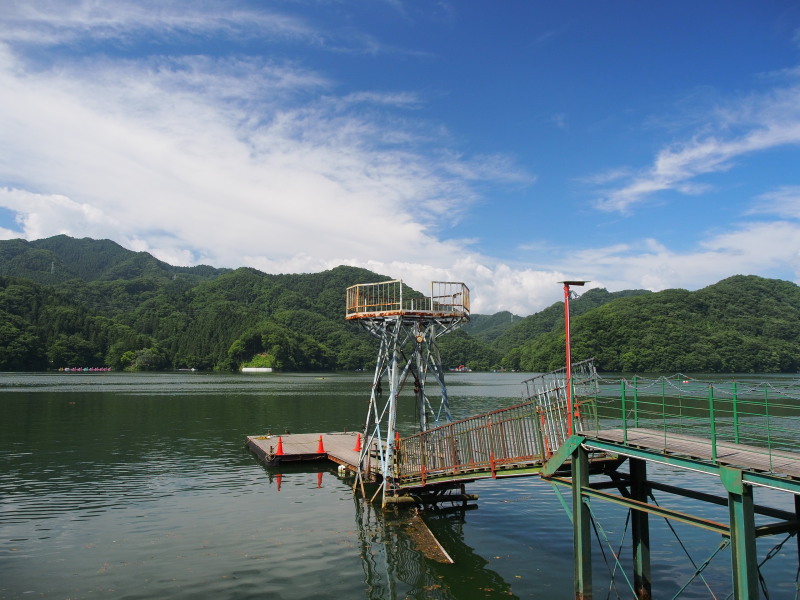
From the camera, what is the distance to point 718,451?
12.3 metres

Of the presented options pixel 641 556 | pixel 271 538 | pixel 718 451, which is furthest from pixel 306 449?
pixel 718 451

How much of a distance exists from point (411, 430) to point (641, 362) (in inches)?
4834

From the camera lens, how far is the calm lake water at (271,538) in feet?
52.4

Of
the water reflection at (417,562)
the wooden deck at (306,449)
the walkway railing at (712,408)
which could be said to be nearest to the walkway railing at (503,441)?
Result: the walkway railing at (712,408)

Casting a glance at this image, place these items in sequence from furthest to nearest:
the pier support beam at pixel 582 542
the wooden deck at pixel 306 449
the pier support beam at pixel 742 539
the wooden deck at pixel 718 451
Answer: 1. the wooden deck at pixel 306 449
2. the pier support beam at pixel 582 542
3. the wooden deck at pixel 718 451
4. the pier support beam at pixel 742 539

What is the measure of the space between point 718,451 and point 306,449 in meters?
A: 25.9

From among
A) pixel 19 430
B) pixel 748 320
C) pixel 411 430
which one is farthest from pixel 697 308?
pixel 19 430

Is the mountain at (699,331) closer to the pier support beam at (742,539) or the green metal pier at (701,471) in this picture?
the green metal pier at (701,471)

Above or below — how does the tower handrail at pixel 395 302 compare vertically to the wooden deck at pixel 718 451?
above

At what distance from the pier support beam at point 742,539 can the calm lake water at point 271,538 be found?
4886mm

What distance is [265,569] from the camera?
17.1 metres

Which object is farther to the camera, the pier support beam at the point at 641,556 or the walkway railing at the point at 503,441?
the walkway railing at the point at 503,441

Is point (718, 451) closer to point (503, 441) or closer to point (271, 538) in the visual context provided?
point (503, 441)

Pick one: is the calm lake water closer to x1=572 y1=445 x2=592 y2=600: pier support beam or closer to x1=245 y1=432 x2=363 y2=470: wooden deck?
x1=245 y1=432 x2=363 y2=470: wooden deck
